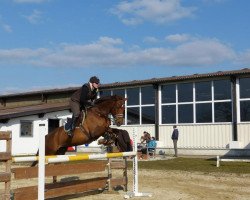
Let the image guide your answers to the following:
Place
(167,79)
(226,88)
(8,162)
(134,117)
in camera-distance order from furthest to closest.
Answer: (134,117) < (167,79) < (226,88) < (8,162)

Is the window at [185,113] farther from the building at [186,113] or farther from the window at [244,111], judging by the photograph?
the window at [244,111]

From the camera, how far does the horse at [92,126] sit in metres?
10.5

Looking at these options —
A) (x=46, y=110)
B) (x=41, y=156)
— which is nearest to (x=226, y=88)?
(x=46, y=110)

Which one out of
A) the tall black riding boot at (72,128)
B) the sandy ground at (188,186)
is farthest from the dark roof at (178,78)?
the tall black riding boot at (72,128)

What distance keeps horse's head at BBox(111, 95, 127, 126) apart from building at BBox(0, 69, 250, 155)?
52.5 ft

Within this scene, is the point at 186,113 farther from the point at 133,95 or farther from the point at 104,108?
the point at 104,108

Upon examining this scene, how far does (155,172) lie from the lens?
16.3m

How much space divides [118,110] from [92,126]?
29.6 inches

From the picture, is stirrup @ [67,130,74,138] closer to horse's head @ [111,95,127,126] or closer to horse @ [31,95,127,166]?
horse @ [31,95,127,166]

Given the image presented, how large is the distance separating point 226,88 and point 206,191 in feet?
56.9

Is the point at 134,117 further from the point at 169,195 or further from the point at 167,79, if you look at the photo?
the point at 169,195

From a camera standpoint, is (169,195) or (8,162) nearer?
(8,162)

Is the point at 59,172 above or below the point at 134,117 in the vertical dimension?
below

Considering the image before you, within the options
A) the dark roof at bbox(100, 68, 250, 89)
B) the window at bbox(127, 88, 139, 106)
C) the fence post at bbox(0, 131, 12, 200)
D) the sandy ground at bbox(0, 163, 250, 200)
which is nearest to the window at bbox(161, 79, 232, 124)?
the dark roof at bbox(100, 68, 250, 89)
